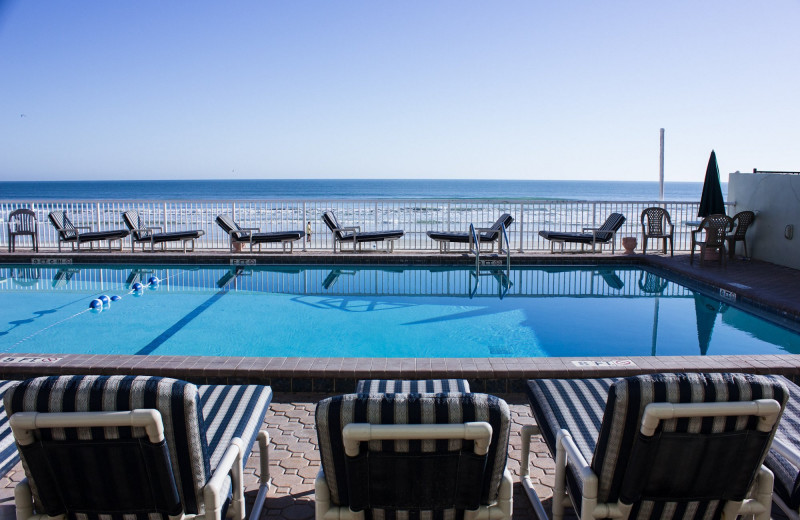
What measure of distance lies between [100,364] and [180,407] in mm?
2596

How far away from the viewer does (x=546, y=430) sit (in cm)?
239

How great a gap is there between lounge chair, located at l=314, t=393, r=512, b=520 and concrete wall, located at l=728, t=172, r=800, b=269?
8584mm

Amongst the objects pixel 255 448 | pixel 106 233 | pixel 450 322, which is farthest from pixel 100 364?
pixel 106 233

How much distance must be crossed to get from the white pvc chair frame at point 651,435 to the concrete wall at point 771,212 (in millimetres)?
7905

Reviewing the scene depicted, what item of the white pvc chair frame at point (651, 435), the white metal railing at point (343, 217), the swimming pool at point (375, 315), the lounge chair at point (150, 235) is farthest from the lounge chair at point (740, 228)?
the lounge chair at point (150, 235)

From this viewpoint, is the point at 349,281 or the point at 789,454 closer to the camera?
the point at 789,454

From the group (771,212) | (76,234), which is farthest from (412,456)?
(76,234)

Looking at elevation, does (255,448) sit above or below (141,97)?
below

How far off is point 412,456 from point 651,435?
2.19 feet

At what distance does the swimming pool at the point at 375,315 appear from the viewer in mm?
5484

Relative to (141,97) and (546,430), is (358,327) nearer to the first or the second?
(546,430)

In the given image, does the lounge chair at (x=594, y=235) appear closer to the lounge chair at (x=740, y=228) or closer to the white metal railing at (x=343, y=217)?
the white metal railing at (x=343, y=217)

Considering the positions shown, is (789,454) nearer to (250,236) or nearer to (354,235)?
(354,235)

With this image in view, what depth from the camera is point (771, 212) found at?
9109 mm
